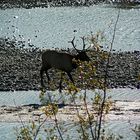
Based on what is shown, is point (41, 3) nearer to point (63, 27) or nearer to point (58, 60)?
point (63, 27)

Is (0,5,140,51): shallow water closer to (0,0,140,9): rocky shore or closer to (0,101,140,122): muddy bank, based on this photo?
(0,0,140,9): rocky shore

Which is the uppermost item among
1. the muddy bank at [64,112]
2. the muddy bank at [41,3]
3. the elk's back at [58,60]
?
the elk's back at [58,60]

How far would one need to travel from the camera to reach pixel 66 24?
34188 millimetres

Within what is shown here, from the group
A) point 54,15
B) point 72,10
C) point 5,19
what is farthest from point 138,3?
point 5,19

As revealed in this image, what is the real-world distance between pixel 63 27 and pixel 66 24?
1106 mm

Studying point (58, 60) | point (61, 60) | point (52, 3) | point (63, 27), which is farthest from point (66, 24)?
point (61, 60)

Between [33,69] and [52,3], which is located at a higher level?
[33,69]

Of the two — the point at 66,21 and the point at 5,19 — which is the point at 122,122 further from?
the point at 5,19

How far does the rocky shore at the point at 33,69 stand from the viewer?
18250 millimetres

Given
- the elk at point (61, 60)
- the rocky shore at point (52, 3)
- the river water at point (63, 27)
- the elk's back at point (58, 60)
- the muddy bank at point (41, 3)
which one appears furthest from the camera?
the muddy bank at point (41, 3)

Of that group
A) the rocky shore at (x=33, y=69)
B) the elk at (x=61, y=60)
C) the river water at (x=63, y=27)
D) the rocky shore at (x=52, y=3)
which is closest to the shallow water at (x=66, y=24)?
the river water at (x=63, y=27)

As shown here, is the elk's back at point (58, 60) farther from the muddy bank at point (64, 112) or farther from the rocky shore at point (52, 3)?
the rocky shore at point (52, 3)

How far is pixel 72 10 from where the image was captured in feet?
137

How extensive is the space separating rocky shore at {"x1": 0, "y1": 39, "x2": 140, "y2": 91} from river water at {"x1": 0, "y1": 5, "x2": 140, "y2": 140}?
860 mm
